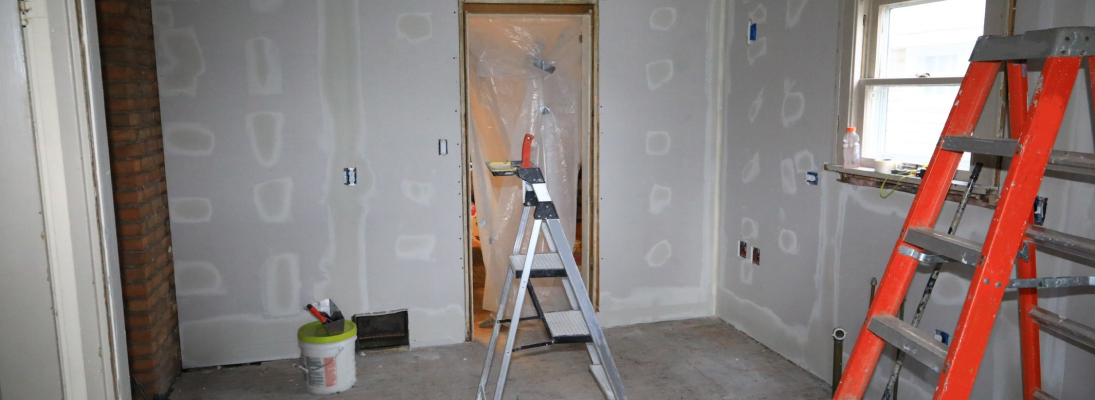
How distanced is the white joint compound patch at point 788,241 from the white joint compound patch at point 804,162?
359mm

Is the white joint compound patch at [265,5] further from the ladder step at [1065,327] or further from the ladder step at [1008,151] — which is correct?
the ladder step at [1065,327]

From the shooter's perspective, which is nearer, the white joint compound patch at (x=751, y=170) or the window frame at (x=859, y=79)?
the window frame at (x=859, y=79)

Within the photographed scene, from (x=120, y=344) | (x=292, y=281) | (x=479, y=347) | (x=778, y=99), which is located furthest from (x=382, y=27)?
(x=120, y=344)

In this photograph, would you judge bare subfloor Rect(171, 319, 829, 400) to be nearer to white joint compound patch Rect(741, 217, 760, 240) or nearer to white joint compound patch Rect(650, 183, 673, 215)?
white joint compound patch Rect(741, 217, 760, 240)

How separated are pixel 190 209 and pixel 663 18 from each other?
287cm

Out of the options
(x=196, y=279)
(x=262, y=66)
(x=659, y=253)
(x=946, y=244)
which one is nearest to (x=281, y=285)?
(x=196, y=279)

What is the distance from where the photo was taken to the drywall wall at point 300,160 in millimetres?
3738

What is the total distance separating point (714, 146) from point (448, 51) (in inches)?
68.9

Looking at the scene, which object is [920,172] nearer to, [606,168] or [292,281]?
[606,168]

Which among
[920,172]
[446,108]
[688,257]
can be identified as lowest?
[688,257]

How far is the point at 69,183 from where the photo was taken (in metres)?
1.53

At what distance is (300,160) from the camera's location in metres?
3.90

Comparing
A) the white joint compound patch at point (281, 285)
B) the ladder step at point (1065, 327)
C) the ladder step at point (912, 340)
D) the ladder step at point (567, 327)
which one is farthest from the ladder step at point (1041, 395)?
the white joint compound patch at point (281, 285)

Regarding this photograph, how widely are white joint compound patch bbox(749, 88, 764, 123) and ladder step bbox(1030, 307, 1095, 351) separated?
1.95m
